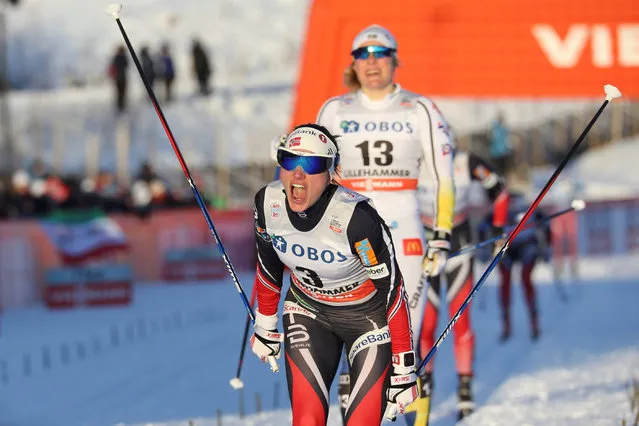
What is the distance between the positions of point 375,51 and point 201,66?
1085 inches

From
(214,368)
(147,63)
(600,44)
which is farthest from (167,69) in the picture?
(214,368)

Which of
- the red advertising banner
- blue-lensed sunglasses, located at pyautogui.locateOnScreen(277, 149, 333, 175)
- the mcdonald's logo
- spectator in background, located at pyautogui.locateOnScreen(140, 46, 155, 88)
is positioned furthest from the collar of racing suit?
spectator in background, located at pyautogui.locateOnScreen(140, 46, 155, 88)

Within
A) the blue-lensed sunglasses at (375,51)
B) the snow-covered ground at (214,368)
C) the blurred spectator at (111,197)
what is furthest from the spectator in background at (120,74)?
the blue-lensed sunglasses at (375,51)

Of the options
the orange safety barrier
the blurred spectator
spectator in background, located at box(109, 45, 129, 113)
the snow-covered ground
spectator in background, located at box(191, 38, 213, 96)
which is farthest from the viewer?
spectator in background, located at box(191, 38, 213, 96)

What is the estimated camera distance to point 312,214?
5.23m

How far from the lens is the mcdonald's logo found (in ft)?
23.1

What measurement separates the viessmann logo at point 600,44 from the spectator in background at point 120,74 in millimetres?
16966

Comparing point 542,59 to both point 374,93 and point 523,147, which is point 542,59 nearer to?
point 374,93

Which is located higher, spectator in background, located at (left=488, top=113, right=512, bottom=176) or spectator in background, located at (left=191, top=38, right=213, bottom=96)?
spectator in background, located at (left=191, top=38, right=213, bottom=96)

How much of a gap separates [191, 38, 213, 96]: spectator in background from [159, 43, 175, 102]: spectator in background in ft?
3.14

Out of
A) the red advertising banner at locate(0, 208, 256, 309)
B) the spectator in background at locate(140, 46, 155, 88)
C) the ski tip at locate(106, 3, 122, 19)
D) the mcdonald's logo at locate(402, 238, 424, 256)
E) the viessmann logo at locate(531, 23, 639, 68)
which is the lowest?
the red advertising banner at locate(0, 208, 256, 309)

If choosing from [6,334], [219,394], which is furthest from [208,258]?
[219,394]

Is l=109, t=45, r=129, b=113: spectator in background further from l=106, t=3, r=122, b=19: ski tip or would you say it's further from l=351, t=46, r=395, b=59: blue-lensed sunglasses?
l=106, t=3, r=122, b=19: ski tip

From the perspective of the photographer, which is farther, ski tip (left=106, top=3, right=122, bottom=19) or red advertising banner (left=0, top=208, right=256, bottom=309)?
red advertising banner (left=0, top=208, right=256, bottom=309)
